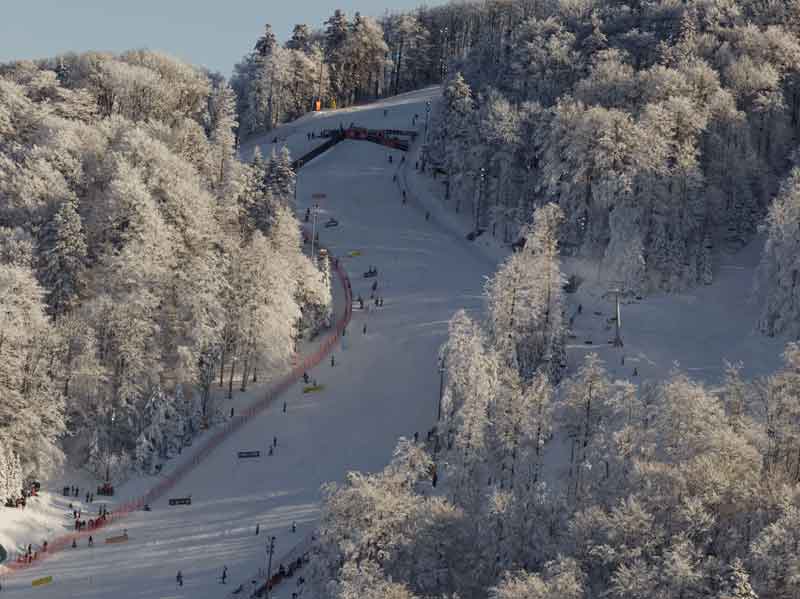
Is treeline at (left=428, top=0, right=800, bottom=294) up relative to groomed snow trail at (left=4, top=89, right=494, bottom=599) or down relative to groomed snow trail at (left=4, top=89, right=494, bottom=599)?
up

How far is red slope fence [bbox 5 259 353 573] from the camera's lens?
53.9 metres

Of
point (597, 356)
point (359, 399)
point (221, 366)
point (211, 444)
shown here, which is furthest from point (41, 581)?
point (597, 356)

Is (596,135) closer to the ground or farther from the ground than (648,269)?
farther from the ground

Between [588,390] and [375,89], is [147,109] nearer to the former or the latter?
[375,89]

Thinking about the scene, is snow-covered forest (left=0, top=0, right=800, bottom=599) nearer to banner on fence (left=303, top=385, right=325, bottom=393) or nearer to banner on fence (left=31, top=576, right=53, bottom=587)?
banner on fence (left=303, top=385, right=325, bottom=393)

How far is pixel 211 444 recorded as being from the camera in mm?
61469

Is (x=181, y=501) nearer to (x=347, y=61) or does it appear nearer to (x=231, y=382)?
(x=231, y=382)

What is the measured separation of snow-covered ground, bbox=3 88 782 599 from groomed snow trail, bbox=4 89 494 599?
8cm

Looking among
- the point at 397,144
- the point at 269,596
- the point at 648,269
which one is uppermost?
the point at 397,144

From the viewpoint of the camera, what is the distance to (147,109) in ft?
313

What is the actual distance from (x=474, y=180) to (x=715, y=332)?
2646 centimetres

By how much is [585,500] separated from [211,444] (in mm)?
23318

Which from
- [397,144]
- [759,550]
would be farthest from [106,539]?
[397,144]

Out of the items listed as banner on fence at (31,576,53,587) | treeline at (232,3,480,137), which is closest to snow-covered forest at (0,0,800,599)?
banner on fence at (31,576,53,587)
